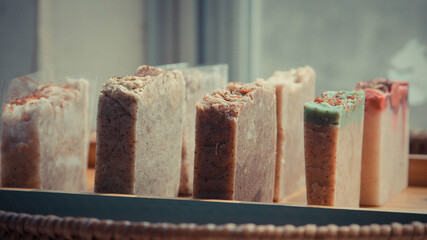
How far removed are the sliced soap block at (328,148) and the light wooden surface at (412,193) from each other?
16cm

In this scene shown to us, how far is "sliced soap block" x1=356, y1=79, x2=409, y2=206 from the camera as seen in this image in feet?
3.43

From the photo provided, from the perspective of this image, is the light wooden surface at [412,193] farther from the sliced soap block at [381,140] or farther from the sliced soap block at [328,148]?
the sliced soap block at [328,148]

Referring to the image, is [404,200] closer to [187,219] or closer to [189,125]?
[189,125]

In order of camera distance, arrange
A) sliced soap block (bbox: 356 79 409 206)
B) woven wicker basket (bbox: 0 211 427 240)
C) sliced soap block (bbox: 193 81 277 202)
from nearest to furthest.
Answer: woven wicker basket (bbox: 0 211 427 240) → sliced soap block (bbox: 193 81 277 202) → sliced soap block (bbox: 356 79 409 206)

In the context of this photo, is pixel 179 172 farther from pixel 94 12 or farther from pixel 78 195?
pixel 94 12

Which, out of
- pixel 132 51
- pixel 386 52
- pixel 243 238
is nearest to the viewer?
pixel 243 238

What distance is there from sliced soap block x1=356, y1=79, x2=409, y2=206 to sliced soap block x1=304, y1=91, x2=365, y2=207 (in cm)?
15

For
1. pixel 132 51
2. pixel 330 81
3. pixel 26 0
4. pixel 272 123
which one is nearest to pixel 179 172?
pixel 272 123

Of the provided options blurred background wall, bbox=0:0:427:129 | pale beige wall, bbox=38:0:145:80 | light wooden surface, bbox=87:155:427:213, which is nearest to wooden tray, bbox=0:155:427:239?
light wooden surface, bbox=87:155:427:213

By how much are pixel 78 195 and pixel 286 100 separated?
0.48 meters

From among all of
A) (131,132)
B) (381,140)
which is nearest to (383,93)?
(381,140)

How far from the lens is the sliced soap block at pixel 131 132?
84 centimetres

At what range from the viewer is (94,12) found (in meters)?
2.21

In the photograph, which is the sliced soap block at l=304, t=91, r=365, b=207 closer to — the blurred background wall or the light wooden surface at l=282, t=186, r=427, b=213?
the light wooden surface at l=282, t=186, r=427, b=213
